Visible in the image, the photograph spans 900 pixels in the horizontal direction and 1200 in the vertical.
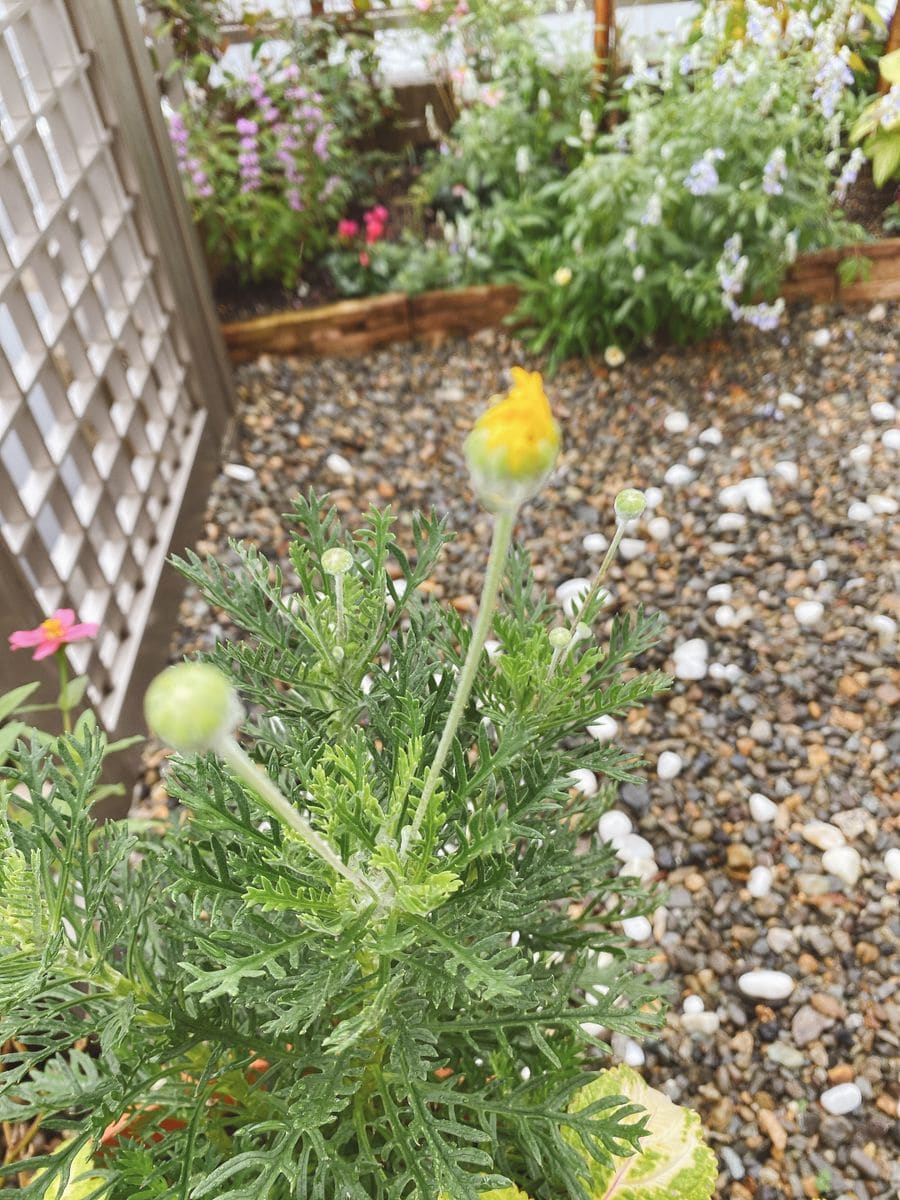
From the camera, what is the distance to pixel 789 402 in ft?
8.45

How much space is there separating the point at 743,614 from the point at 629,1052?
3.23 feet

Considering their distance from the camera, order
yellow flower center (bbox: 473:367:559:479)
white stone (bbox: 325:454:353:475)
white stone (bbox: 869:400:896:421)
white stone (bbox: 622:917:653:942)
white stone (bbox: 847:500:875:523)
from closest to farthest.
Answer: yellow flower center (bbox: 473:367:559:479)
white stone (bbox: 622:917:653:942)
white stone (bbox: 847:500:875:523)
white stone (bbox: 869:400:896:421)
white stone (bbox: 325:454:353:475)

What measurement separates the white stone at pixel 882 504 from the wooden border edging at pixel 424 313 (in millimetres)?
834

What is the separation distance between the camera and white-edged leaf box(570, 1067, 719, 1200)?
3.45 feet

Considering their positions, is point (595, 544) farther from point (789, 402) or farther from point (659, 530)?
point (789, 402)

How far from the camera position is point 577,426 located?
2.65 m

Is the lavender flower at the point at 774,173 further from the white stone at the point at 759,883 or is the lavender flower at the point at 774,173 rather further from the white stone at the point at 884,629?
the white stone at the point at 759,883

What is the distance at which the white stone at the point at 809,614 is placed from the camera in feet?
6.81

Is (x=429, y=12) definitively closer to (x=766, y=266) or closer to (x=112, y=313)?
(x=766, y=266)

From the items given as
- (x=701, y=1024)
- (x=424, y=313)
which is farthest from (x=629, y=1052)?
(x=424, y=313)

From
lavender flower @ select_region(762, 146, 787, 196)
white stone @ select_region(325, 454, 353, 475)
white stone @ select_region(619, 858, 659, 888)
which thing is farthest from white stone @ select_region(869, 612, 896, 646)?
white stone @ select_region(325, 454, 353, 475)

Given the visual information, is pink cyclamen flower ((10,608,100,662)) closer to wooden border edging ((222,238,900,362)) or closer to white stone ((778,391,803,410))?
wooden border edging ((222,238,900,362))

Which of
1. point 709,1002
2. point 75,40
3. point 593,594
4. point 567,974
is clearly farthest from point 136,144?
point 709,1002

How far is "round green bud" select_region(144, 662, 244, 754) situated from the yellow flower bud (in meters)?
0.17
